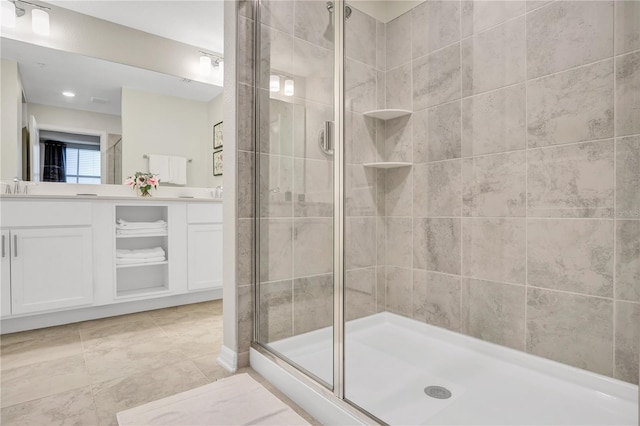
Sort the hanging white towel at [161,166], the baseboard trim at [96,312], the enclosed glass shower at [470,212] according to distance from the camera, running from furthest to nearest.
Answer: the hanging white towel at [161,166], the baseboard trim at [96,312], the enclosed glass shower at [470,212]

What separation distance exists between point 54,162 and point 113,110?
60 centimetres

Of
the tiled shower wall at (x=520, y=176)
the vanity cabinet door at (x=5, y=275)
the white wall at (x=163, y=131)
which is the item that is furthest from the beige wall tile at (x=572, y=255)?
the vanity cabinet door at (x=5, y=275)

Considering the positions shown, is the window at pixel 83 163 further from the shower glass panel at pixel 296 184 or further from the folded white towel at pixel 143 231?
the shower glass panel at pixel 296 184

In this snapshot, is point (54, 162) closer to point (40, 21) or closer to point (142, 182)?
point (142, 182)

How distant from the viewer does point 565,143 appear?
1.59 metres

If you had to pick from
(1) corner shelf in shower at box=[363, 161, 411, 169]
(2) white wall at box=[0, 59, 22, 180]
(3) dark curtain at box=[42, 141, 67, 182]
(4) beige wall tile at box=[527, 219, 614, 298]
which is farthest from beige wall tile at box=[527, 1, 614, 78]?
(2) white wall at box=[0, 59, 22, 180]

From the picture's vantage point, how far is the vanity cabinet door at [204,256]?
2848mm

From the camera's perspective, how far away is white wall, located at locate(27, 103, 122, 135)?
2.56 m

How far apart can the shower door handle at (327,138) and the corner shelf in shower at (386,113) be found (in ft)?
3.07

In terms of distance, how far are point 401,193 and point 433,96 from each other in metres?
0.66

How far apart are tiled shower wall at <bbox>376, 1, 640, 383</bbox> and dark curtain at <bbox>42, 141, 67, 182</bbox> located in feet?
7.90

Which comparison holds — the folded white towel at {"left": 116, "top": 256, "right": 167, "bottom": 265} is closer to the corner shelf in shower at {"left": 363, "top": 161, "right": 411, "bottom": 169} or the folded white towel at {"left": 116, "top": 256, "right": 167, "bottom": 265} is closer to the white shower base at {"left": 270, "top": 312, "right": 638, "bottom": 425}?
the white shower base at {"left": 270, "top": 312, "right": 638, "bottom": 425}

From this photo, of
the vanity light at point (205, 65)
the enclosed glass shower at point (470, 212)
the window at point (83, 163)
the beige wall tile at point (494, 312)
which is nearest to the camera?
the enclosed glass shower at point (470, 212)

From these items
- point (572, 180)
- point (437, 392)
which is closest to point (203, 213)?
point (437, 392)
